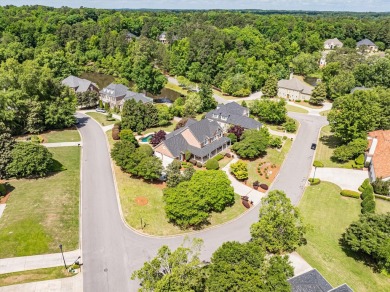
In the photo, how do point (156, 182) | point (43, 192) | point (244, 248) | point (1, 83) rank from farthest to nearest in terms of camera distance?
1. point (1, 83)
2. point (156, 182)
3. point (43, 192)
4. point (244, 248)

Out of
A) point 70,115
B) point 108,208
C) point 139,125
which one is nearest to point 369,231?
point 108,208

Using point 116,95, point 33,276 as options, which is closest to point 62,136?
point 116,95

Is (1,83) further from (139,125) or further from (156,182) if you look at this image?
(156,182)

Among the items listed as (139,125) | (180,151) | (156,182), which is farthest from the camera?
(139,125)

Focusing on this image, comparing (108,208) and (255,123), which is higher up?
(255,123)

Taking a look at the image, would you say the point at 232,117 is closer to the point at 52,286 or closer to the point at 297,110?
the point at 297,110
